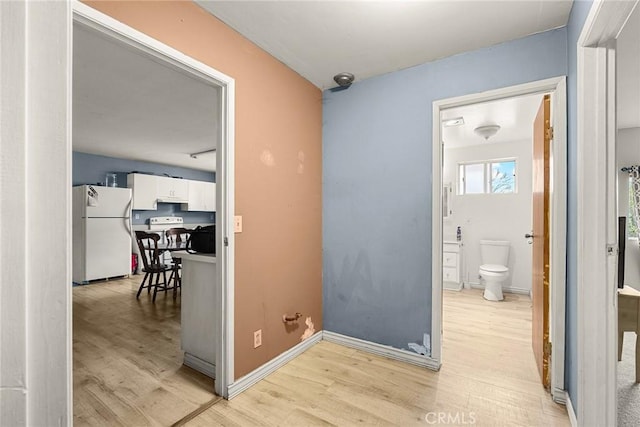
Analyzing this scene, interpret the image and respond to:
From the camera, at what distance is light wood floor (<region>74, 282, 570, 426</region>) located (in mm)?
1790

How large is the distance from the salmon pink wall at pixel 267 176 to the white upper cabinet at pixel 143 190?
15.5 ft

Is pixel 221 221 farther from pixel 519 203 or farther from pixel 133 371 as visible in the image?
pixel 519 203

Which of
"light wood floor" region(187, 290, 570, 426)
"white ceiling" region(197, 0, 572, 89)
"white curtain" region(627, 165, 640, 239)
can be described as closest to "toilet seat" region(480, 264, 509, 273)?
"light wood floor" region(187, 290, 570, 426)

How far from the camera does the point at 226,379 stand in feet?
6.46

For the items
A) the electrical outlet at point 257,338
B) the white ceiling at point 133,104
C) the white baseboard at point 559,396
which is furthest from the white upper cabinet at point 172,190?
the white baseboard at point 559,396

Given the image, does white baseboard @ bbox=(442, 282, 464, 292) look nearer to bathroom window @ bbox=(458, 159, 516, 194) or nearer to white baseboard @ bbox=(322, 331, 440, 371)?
bathroom window @ bbox=(458, 159, 516, 194)

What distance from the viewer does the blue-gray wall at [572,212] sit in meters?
1.67

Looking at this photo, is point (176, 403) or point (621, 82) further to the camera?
point (621, 82)

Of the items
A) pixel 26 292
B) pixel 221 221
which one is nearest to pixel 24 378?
pixel 26 292

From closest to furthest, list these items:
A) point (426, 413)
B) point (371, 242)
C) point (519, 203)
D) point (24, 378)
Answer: point (24, 378), point (426, 413), point (371, 242), point (519, 203)

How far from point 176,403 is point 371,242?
1756 mm

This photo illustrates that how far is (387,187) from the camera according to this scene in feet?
8.36

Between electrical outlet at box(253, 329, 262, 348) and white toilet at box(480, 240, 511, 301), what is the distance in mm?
3196

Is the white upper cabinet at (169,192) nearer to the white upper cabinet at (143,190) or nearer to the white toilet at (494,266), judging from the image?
the white upper cabinet at (143,190)
